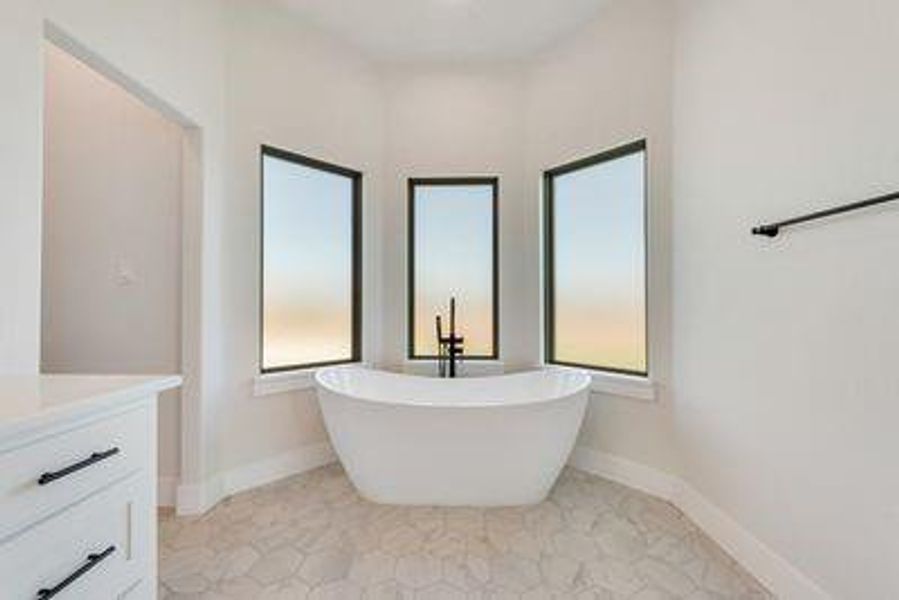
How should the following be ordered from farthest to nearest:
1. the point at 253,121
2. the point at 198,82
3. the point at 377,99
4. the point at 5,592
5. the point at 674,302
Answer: the point at 377,99, the point at 253,121, the point at 674,302, the point at 198,82, the point at 5,592

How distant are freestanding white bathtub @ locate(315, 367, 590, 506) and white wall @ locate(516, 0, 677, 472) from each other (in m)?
0.47

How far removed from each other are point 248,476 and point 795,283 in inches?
108

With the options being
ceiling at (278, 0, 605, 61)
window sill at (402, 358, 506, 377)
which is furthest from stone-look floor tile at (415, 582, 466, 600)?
ceiling at (278, 0, 605, 61)

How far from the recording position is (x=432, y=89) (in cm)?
356

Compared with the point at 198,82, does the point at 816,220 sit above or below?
below

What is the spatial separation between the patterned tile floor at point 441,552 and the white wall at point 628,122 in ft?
1.27

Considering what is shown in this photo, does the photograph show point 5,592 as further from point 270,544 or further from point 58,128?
point 58,128

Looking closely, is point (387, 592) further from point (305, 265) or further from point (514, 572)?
point (305, 265)

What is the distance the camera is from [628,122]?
111 inches

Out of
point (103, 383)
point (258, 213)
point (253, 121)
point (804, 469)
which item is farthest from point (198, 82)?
point (804, 469)

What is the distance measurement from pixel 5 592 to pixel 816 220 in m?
2.17

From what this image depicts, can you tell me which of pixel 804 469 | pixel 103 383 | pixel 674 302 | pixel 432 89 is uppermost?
pixel 432 89

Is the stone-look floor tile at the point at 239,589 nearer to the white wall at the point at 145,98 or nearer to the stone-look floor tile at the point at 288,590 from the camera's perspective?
the stone-look floor tile at the point at 288,590

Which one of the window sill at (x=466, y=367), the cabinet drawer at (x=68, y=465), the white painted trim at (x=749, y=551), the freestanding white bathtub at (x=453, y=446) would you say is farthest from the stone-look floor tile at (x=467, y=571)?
the window sill at (x=466, y=367)
